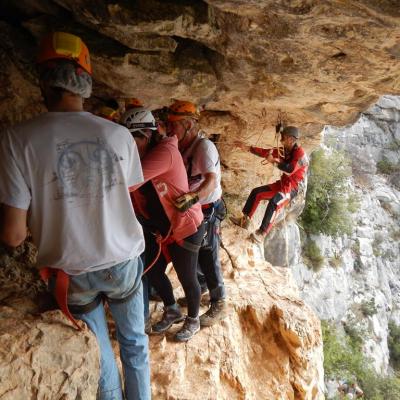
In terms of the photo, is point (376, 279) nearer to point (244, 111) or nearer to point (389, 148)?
point (389, 148)

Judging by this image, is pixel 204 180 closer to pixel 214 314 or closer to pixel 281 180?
pixel 214 314

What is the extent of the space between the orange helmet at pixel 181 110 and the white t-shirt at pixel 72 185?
4.65 ft

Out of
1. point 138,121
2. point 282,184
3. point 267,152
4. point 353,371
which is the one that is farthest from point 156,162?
point 353,371

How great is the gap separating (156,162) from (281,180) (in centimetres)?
406

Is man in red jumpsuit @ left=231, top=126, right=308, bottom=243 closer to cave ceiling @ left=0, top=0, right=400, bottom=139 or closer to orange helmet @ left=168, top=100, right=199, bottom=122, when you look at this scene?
cave ceiling @ left=0, top=0, right=400, bottom=139

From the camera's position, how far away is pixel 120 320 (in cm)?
231

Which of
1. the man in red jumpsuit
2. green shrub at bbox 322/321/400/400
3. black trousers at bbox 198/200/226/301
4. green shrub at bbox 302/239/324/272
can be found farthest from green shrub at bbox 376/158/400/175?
black trousers at bbox 198/200/226/301

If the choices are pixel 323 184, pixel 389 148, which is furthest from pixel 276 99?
pixel 389 148

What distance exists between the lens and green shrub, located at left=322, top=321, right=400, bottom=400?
49.7ft

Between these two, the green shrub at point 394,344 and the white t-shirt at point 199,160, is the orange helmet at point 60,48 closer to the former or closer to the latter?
the white t-shirt at point 199,160

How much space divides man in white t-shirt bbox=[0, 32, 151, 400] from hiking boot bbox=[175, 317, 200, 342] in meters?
1.70

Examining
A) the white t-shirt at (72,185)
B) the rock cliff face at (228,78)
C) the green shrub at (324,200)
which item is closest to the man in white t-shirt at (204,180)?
the rock cliff face at (228,78)

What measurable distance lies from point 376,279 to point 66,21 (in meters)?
21.6

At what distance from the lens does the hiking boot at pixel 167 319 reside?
12.0 feet
